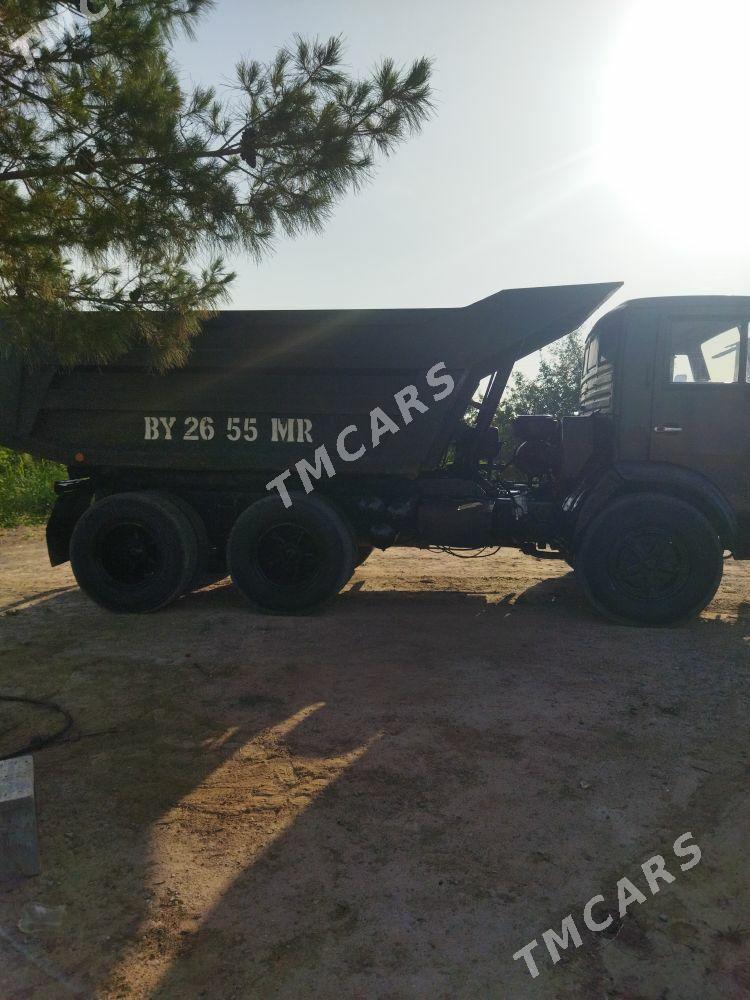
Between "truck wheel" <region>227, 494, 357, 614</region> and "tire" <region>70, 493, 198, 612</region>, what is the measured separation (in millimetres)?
484

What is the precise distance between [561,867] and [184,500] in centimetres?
472

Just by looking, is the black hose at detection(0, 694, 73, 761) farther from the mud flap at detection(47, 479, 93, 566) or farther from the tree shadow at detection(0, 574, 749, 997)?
the mud flap at detection(47, 479, 93, 566)

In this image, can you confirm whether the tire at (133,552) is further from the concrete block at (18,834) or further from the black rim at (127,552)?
the concrete block at (18,834)

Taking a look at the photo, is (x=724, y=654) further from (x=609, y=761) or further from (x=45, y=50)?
(x=45, y=50)

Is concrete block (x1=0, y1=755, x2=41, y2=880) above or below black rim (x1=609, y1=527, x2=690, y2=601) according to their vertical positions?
below

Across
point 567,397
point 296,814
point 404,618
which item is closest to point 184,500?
point 404,618

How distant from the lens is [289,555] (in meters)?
5.89

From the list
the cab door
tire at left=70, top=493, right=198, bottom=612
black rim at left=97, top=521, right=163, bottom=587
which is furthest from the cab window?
black rim at left=97, top=521, right=163, bottom=587

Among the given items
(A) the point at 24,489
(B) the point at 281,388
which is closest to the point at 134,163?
(B) the point at 281,388

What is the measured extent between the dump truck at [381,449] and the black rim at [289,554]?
17 mm

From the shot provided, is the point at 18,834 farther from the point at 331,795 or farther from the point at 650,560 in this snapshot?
the point at 650,560

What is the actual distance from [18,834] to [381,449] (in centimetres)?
408

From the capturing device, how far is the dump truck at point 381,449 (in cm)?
557

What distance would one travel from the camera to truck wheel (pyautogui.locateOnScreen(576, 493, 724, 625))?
5.46 m
